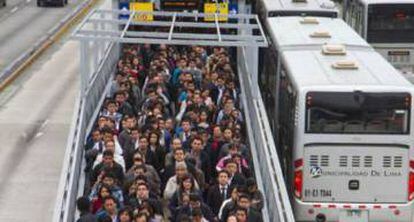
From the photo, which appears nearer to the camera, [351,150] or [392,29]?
[351,150]

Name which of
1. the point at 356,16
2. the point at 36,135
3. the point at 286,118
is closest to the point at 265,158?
the point at 286,118

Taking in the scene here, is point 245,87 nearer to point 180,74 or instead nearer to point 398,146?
point 180,74

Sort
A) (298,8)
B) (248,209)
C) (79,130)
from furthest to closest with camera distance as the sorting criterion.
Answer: (298,8) → (79,130) → (248,209)

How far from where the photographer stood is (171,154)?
15.2 m

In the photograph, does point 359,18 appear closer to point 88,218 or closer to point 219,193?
point 219,193

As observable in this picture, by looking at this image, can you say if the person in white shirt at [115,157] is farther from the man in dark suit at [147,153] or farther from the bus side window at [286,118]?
the bus side window at [286,118]

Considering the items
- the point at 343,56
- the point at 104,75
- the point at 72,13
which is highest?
the point at 343,56

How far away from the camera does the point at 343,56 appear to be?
1933cm

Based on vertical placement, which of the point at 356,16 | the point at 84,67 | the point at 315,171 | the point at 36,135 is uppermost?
the point at 84,67

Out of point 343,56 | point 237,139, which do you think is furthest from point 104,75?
point 237,139

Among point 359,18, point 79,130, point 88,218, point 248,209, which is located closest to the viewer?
point 88,218

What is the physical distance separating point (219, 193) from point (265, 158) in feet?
6.59

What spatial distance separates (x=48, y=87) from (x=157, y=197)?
20.5 m

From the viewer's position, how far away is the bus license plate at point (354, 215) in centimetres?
1688
